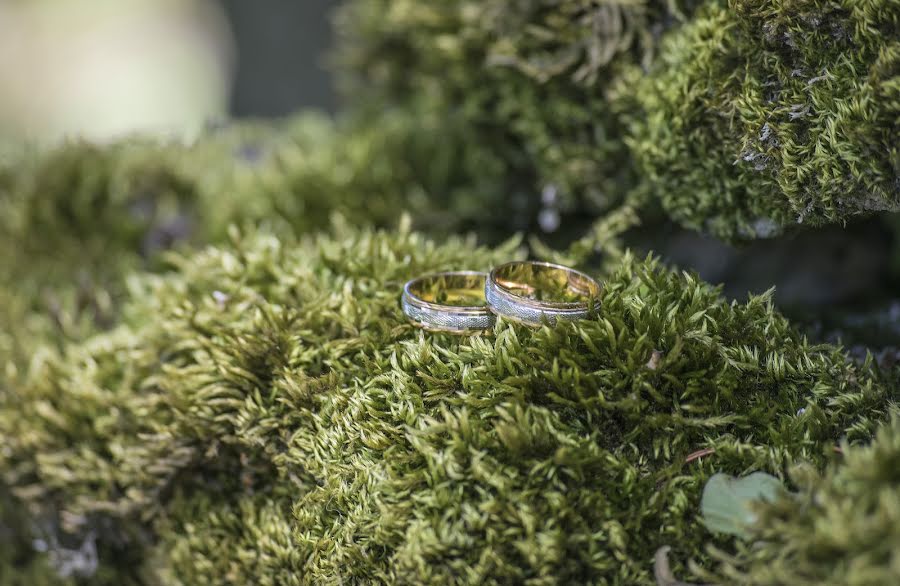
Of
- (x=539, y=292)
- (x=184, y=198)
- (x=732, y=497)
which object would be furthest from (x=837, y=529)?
(x=184, y=198)

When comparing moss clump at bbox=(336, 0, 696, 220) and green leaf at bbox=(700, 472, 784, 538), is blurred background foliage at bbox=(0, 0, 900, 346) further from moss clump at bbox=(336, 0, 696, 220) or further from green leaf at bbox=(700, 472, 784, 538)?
green leaf at bbox=(700, 472, 784, 538)

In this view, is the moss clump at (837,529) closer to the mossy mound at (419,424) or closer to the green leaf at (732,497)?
the green leaf at (732,497)

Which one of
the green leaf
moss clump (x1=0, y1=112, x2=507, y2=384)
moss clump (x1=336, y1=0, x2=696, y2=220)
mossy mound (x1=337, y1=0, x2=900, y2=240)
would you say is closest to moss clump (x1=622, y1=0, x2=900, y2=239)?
mossy mound (x1=337, y1=0, x2=900, y2=240)

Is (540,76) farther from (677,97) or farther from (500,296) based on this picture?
(500,296)

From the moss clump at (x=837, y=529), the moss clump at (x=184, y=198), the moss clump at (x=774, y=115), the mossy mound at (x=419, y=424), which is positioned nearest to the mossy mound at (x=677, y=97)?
the moss clump at (x=774, y=115)

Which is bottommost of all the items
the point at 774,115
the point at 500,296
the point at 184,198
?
the point at 184,198
